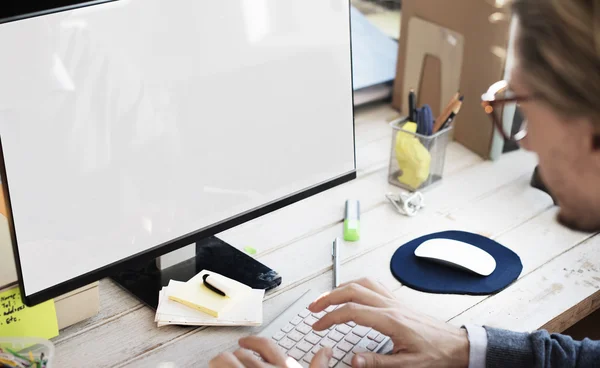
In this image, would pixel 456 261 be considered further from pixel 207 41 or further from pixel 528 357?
pixel 207 41

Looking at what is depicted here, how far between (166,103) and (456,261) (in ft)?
1.72

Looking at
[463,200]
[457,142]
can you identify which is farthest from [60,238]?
[457,142]

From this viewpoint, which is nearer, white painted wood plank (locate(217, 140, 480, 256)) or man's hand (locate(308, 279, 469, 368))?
man's hand (locate(308, 279, 469, 368))

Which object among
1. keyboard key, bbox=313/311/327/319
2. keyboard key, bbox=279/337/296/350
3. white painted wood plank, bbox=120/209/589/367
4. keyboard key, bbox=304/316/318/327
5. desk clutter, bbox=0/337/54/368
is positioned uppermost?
desk clutter, bbox=0/337/54/368

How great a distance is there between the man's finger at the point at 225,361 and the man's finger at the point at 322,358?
0.30 feet

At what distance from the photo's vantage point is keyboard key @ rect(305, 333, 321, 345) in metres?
1.01

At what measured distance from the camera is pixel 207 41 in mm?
1012

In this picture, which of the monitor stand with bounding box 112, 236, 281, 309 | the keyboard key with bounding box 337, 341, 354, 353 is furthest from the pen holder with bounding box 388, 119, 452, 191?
the keyboard key with bounding box 337, 341, 354, 353

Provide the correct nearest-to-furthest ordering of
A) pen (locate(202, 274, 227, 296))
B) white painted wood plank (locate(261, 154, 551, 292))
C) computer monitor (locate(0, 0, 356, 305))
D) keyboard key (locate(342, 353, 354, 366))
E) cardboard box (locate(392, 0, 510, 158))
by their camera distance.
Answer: computer monitor (locate(0, 0, 356, 305)), keyboard key (locate(342, 353, 354, 366)), pen (locate(202, 274, 227, 296)), white painted wood plank (locate(261, 154, 551, 292)), cardboard box (locate(392, 0, 510, 158))

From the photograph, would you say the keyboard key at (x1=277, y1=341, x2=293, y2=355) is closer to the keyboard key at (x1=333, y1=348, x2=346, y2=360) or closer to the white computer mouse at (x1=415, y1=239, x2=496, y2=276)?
the keyboard key at (x1=333, y1=348, x2=346, y2=360)

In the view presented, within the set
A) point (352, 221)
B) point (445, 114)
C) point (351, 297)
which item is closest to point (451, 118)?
point (445, 114)

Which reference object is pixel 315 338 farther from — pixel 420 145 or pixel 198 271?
pixel 420 145

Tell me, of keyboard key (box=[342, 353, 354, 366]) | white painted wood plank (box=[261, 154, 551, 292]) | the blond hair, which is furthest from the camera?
white painted wood plank (box=[261, 154, 551, 292])

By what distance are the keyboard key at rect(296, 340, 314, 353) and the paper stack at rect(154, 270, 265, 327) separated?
0.08 m
